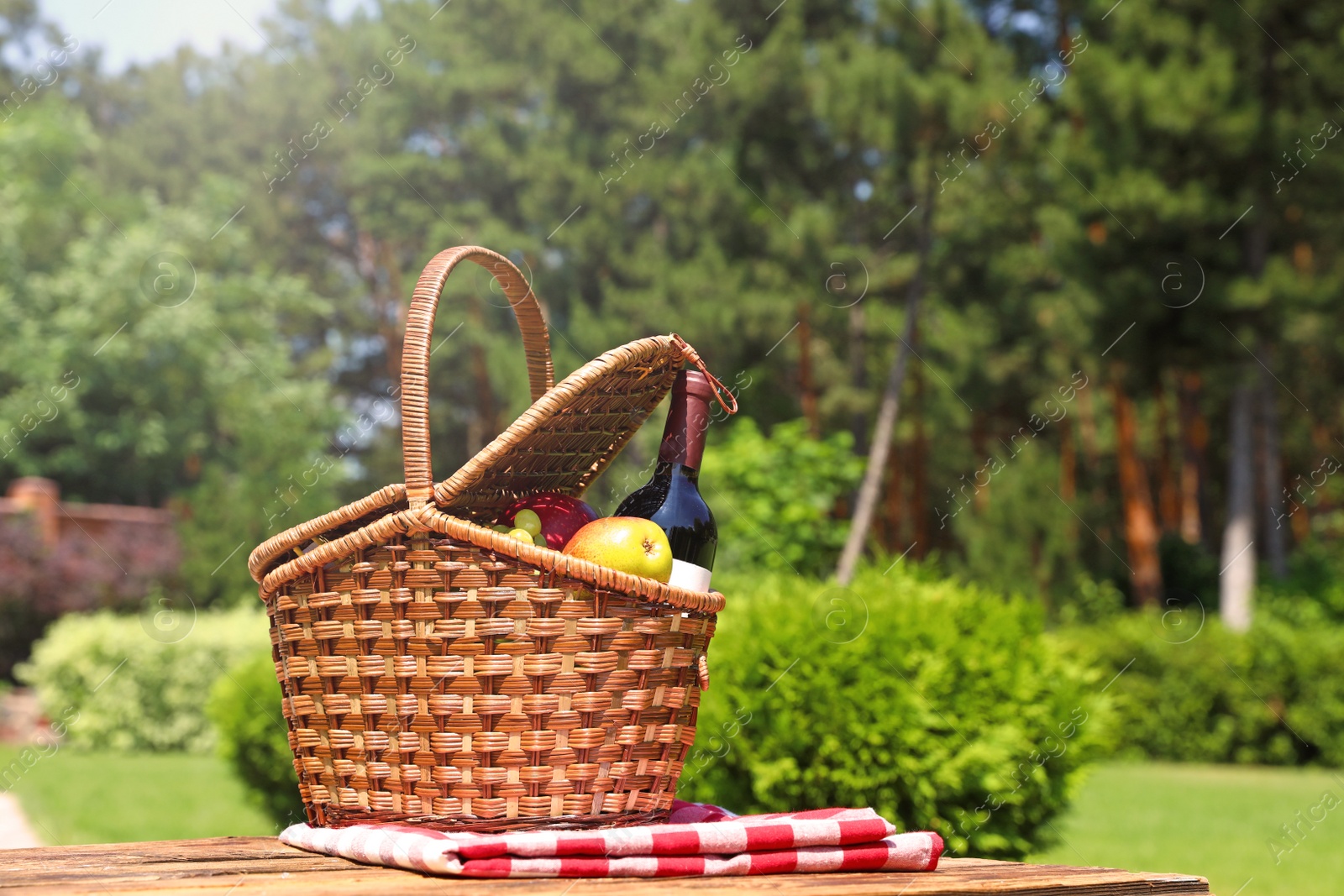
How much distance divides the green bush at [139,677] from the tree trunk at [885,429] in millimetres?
7186

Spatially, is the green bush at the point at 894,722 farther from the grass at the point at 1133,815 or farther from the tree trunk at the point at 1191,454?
the tree trunk at the point at 1191,454

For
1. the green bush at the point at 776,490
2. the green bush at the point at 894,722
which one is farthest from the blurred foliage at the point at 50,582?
the green bush at the point at 894,722

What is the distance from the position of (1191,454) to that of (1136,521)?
450cm

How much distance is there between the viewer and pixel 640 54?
727 inches

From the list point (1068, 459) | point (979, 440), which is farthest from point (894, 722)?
point (979, 440)

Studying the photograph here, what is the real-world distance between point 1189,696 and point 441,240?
1429cm

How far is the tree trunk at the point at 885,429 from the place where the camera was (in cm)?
1517

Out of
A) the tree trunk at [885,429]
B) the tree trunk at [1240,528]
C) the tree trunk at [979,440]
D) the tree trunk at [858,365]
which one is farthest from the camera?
the tree trunk at [979,440]

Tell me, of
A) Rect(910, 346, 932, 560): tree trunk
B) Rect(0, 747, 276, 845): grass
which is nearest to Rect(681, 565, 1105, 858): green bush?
Rect(0, 747, 276, 845): grass

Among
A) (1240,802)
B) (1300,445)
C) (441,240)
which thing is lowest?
(1240,802)

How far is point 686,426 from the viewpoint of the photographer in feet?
5.86

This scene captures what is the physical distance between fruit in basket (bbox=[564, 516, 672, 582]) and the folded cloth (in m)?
0.33

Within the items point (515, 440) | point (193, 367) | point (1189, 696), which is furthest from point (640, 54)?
point (515, 440)

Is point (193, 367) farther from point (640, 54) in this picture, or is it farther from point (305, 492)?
point (640, 54)
